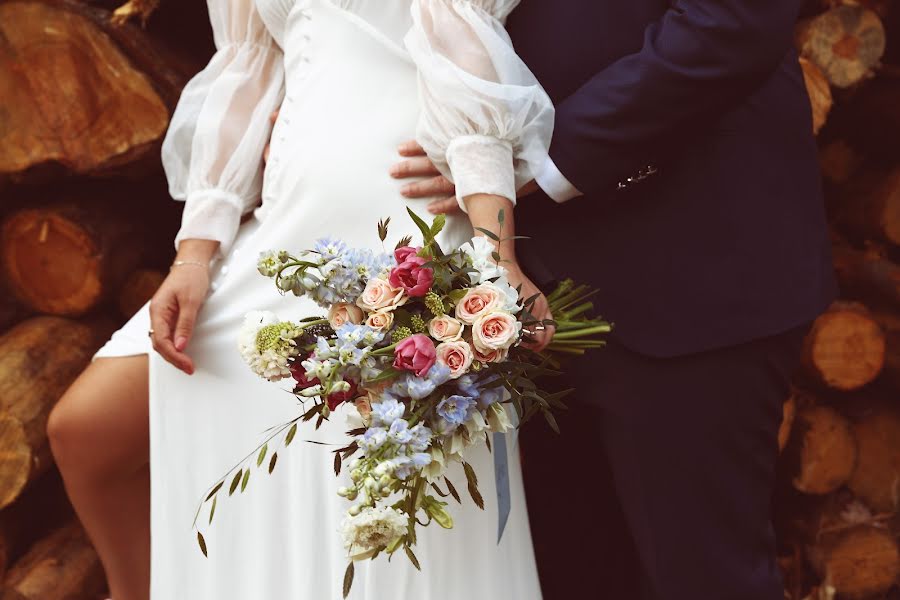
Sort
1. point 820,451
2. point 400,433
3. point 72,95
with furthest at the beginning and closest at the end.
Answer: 1. point 820,451
2. point 72,95
3. point 400,433

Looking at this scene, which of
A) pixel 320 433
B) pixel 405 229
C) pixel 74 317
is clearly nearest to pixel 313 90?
pixel 405 229

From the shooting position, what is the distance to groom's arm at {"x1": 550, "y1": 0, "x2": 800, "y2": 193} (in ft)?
3.42

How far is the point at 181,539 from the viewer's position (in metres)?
1.35

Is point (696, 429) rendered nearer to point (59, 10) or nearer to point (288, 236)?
point (288, 236)

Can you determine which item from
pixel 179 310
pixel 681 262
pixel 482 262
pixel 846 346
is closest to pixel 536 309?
pixel 482 262

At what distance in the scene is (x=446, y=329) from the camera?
0.91m

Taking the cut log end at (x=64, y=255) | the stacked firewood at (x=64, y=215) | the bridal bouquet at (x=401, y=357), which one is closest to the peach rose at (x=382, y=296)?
the bridal bouquet at (x=401, y=357)

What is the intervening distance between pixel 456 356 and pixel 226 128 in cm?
76

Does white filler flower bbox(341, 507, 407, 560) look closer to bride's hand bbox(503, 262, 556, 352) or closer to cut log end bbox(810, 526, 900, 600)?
bride's hand bbox(503, 262, 556, 352)

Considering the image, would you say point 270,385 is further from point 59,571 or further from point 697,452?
point 59,571

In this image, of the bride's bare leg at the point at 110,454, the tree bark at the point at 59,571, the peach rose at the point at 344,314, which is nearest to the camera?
the peach rose at the point at 344,314

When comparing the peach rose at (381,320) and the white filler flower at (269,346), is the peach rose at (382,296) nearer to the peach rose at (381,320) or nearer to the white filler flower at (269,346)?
the peach rose at (381,320)

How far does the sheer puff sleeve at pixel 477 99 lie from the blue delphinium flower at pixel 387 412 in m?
0.35

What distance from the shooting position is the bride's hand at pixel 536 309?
3.35ft
